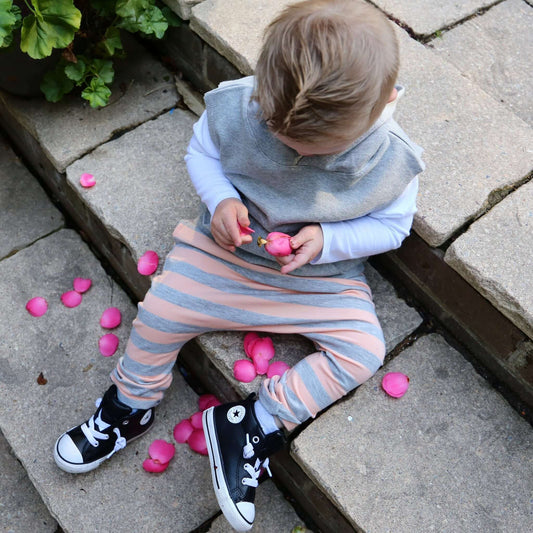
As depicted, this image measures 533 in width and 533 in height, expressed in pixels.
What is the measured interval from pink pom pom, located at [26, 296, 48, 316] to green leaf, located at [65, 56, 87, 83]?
2.60 feet

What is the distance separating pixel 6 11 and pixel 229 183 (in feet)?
2.75

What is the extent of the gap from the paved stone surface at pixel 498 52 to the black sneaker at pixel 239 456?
4.67 ft

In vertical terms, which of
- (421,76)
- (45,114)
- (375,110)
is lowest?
(45,114)

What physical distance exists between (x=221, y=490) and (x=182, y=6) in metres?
1.63

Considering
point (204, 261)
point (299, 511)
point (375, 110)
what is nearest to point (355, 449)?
point (299, 511)

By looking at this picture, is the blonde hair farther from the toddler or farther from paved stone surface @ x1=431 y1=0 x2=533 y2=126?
paved stone surface @ x1=431 y1=0 x2=533 y2=126

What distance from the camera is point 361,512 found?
1.59 m

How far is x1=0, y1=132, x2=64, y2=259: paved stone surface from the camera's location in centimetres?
237

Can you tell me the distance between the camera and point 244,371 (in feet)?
5.70

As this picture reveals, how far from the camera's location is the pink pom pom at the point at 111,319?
7.06 feet

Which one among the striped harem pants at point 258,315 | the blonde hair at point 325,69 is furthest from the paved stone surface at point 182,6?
the blonde hair at point 325,69

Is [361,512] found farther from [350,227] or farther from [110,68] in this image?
[110,68]

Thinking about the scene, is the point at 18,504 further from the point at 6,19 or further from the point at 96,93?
the point at 6,19

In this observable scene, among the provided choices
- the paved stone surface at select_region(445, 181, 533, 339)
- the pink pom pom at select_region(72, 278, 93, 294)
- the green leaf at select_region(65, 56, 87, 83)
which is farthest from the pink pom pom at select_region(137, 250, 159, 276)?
the paved stone surface at select_region(445, 181, 533, 339)
